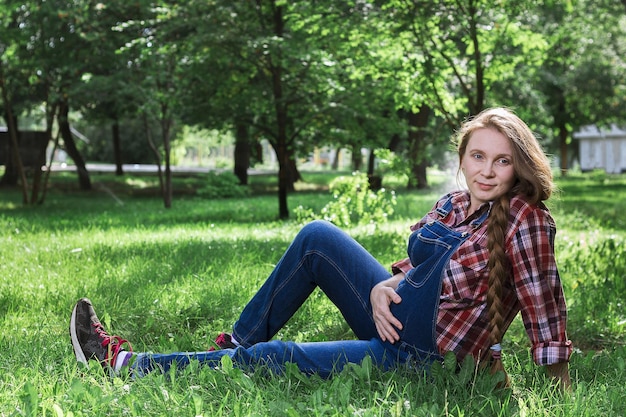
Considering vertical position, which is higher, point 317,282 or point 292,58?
point 292,58

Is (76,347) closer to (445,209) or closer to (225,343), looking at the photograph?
(225,343)

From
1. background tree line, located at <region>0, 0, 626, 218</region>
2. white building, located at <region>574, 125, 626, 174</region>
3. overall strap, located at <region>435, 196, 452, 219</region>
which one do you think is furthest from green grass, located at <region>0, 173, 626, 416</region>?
white building, located at <region>574, 125, 626, 174</region>

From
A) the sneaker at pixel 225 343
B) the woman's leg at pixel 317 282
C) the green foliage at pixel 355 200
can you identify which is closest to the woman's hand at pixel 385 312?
the woman's leg at pixel 317 282

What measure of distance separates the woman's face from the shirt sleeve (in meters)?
0.22

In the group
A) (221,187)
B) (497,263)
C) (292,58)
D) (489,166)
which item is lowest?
(221,187)

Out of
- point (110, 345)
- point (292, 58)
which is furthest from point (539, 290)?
point (292, 58)

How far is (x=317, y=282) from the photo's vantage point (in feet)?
12.0

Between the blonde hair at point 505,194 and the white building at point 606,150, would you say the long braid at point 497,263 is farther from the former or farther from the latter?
the white building at point 606,150

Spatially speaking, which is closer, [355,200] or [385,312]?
[385,312]

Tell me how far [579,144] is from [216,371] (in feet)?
232

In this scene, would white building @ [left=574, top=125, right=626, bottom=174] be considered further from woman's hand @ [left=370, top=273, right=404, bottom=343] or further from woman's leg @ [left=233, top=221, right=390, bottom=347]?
woman's hand @ [left=370, top=273, right=404, bottom=343]

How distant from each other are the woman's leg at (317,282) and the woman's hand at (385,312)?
144 millimetres

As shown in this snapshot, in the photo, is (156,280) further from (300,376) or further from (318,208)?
(318,208)

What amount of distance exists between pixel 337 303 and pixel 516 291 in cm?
91
